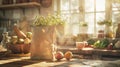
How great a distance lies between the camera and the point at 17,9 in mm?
7023

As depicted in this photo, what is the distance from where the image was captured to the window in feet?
17.7

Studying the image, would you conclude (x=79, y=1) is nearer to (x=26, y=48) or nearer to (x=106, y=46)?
(x=106, y=46)

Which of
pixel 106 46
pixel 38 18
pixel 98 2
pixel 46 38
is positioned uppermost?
pixel 98 2

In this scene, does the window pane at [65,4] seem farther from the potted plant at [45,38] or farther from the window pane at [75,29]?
the potted plant at [45,38]

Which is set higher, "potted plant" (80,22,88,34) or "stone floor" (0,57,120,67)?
"potted plant" (80,22,88,34)

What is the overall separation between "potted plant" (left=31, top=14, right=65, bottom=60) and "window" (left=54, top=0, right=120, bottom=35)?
3.61 meters

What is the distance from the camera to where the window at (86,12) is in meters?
5.38

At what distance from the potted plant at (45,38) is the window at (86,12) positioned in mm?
3610

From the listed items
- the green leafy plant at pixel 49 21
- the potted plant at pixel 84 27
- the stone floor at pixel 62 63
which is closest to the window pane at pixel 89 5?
the potted plant at pixel 84 27

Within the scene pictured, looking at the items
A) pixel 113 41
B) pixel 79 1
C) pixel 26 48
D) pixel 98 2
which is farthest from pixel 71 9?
pixel 26 48

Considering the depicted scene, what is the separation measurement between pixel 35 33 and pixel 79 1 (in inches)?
156

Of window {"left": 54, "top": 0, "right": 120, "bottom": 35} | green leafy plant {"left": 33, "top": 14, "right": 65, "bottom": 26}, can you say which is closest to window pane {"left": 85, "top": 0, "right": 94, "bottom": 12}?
window {"left": 54, "top": 0, "right": 120, "bottom": 35}

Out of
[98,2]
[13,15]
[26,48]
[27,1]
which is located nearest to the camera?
[26,48]

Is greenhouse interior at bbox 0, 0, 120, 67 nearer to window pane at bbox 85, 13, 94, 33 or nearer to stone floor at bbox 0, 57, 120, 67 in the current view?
window pane at bbox 85, 13, 94, 33
